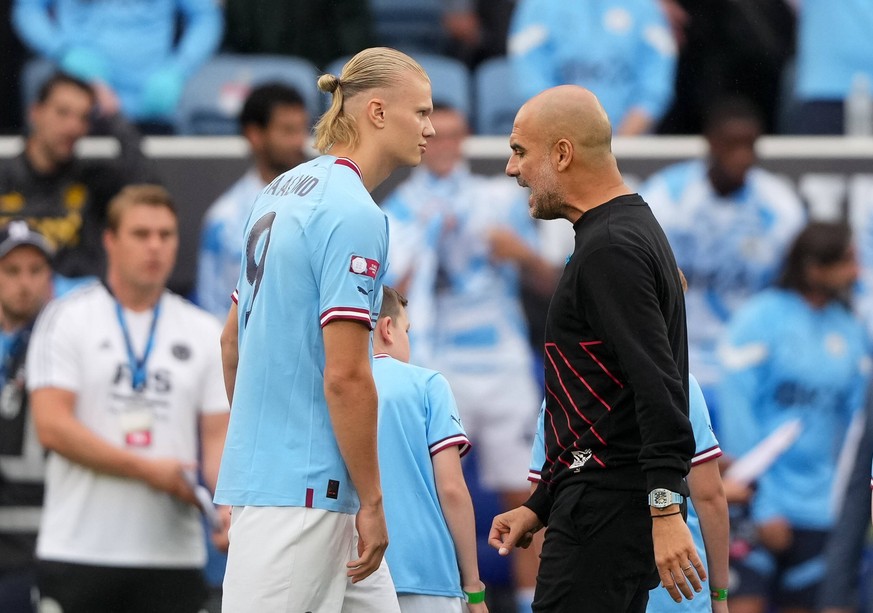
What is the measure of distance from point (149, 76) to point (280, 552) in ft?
19.4

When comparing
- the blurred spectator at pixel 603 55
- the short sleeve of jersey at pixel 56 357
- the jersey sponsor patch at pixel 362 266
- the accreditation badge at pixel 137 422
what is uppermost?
the blurred spectator at pixel 603 55

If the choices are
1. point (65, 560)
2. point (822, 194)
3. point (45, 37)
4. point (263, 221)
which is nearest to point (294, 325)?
point (263, 221)

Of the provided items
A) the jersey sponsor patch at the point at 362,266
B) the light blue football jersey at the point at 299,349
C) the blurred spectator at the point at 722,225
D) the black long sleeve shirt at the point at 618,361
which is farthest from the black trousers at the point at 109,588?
the blurred spectator at the point at 722,225

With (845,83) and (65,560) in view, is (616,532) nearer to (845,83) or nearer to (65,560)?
(65,560)

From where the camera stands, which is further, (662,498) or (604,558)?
(604,558)

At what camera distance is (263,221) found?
3.71m

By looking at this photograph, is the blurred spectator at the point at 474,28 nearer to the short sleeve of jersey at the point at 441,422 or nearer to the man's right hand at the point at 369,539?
the short sleeve of jersey at the point at 441,422

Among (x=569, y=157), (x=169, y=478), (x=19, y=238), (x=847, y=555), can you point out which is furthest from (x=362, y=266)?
(x=847, y=555)

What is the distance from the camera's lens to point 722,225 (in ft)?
26.9

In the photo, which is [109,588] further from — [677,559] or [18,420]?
[677,559]

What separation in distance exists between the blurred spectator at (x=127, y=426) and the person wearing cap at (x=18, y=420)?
75 cm

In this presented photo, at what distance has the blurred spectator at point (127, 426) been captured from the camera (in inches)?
239

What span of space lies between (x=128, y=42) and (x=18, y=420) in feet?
9.82

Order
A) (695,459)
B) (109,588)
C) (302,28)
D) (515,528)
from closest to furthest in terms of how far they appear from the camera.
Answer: (515,528) < (695,459) < (109,588) < (302,28)
